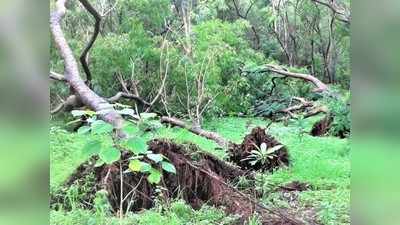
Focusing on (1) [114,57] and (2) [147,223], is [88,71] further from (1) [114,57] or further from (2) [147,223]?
(2) [147,223]

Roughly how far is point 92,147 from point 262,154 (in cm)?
76

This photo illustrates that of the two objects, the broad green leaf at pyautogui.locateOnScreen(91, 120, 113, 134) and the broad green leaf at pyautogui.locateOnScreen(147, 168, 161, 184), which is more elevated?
the broad green leaf at pyautogui.locateOnScreen(91, 120, 113, 134)

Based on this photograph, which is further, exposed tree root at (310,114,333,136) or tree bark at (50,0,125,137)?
exposed tree root at (310,114,333,136)

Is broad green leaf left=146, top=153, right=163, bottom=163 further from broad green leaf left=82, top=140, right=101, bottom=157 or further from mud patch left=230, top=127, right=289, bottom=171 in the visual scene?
mud patch left=230, top=127, right=289, bottom=171

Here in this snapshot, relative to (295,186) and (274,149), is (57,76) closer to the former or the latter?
(274,149)

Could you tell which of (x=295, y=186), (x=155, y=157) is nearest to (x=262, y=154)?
(x=295, y=186)

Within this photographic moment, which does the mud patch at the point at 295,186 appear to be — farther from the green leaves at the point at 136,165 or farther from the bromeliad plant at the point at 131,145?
the green leaves at the point at 136,165

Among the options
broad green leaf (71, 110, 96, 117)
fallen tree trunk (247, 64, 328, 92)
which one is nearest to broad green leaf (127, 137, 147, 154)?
broad green leaf (71, 110, 96, 117)

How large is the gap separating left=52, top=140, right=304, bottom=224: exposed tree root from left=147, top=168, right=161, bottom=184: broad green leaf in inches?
0.9

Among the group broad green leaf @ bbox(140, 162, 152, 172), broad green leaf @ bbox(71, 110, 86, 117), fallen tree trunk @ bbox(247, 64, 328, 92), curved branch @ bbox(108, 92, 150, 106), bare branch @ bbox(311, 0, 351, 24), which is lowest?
broad green leaf @ bbox(140, 162, 152, 172)

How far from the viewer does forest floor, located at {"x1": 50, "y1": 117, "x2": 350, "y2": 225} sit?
88.7 inches

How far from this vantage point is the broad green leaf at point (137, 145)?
228 cm

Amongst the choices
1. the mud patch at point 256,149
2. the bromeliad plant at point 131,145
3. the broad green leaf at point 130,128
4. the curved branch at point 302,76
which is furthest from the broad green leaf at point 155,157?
the curved branch at point 302,76
